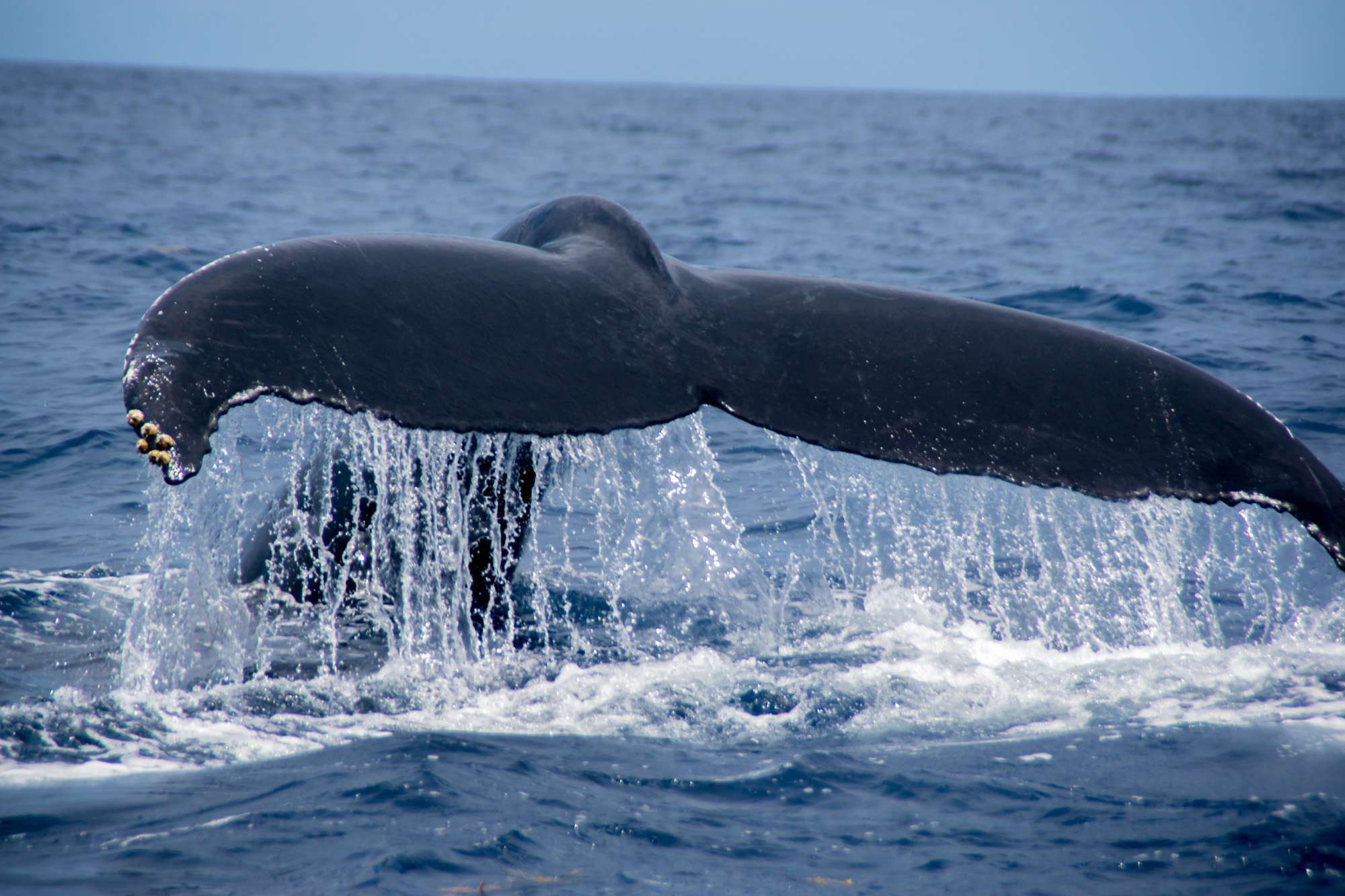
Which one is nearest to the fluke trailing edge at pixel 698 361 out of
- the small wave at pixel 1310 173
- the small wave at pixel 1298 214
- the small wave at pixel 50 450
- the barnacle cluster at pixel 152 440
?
the barnacle cluster at pixel 152 440

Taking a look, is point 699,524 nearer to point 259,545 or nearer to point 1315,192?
point 259,545

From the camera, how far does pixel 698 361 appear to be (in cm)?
349

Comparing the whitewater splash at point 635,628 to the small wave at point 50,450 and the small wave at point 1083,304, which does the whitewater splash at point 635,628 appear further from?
the small wave at point 1083,304

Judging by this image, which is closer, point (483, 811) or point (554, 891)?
point (554, 891)

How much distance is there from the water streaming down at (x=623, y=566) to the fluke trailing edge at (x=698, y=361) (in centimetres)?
20

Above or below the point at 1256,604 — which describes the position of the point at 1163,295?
above

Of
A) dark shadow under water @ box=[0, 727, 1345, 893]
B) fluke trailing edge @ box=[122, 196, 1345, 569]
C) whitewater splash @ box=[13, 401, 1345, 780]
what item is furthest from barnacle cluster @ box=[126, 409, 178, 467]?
dark shadow under water @ box=[0, 727, 1345, 893]

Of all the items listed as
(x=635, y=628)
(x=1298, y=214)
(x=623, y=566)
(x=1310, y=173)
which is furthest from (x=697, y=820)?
(x=1310, y=173)

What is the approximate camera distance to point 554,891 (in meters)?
3.05

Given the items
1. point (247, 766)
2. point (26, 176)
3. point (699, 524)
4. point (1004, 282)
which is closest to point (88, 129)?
point (26, 176)

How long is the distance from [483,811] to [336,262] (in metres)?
1.50

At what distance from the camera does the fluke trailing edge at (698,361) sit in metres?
2.91

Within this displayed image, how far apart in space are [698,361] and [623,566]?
3020mm

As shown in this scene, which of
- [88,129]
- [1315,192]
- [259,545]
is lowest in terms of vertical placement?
[259,545]
